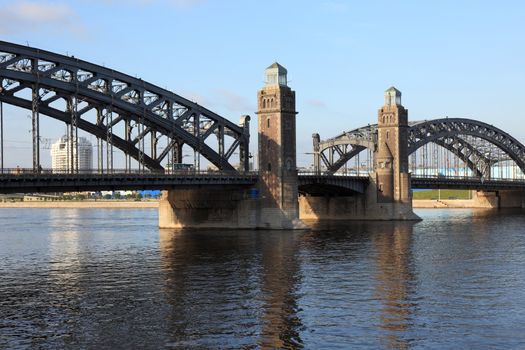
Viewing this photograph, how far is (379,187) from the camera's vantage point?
14688 cm

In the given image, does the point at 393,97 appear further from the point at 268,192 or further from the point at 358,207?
the point at 268,192

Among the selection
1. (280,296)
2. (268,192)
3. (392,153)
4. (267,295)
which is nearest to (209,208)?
(268,192)

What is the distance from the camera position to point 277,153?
118m

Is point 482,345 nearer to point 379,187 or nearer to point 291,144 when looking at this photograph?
point 291,144

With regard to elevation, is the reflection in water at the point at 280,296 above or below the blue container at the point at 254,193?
below

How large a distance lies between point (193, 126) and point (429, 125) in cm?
7544

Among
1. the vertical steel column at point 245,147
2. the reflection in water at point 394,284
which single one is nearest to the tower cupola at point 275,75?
the vertical steel column at point 245,147

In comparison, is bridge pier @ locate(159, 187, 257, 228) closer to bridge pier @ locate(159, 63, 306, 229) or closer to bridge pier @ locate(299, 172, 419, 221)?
bridge pier @ locate(159, 63, 306, 229)

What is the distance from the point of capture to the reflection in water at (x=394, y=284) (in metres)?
41.9

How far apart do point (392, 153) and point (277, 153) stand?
41.8 m

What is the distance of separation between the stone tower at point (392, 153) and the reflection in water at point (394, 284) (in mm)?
43813

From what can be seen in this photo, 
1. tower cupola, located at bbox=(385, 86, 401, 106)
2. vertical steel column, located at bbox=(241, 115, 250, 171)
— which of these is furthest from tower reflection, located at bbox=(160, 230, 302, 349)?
tower cupola, located at bbox=(385, 86, 401, 106)

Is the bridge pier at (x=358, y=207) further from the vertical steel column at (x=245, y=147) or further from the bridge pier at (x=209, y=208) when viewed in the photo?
the bridge pier at (x=209, y=208)

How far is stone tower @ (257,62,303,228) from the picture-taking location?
4582 inches
